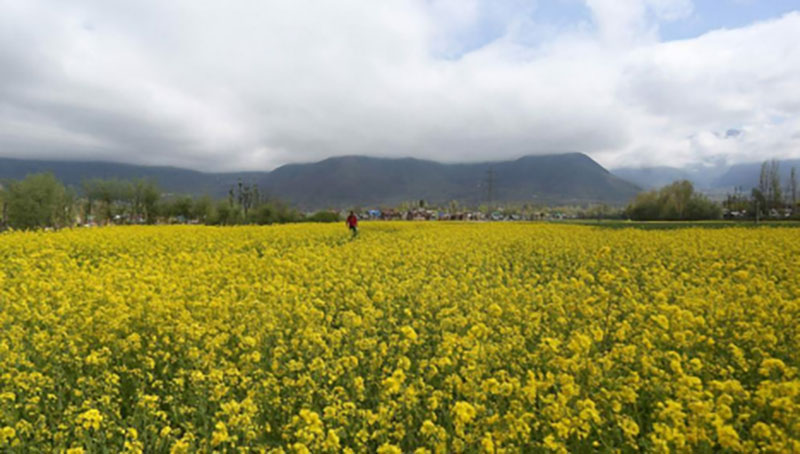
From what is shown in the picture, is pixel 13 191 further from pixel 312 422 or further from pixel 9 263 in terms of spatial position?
pixel 312 422

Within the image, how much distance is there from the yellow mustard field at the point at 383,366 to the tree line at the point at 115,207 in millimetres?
56220

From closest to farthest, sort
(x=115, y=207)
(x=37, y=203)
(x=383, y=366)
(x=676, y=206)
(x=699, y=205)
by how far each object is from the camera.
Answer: (x=383, y=366)
(x=37, y=203)
(x=115, y=207)
(x=699, y=205)
(x=676, y=206)

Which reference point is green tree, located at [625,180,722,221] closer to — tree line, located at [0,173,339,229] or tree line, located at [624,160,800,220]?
tree line, located at [624,160,800,220]

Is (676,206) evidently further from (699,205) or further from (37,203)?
(37,203)

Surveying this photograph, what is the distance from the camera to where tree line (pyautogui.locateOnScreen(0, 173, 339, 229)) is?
Answer: 5934 centimetres

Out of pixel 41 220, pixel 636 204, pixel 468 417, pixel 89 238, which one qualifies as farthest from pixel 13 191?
pixel 636 204

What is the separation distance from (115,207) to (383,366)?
8349 centimetres

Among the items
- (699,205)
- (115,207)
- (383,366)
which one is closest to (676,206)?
(699,205)

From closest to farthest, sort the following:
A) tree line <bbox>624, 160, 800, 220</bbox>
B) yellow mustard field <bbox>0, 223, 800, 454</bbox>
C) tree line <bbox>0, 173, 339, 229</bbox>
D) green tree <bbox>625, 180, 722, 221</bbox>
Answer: yellow mustard field <bbox>0, 223, 800, 454</bbox>, tree line <bbox>0, 173, 339, 229</bbox>, green tree <bbox>625, 180, 722, 221</bbox>, tree line <bbox>624, 160, 800, 220</bbox>

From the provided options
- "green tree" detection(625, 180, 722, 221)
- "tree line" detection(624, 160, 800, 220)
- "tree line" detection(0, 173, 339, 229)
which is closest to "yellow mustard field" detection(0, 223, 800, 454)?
"tree line" detection(0, 173, 339, 229)

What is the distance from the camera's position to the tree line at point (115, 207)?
59344 millimetres

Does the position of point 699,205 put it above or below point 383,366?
above

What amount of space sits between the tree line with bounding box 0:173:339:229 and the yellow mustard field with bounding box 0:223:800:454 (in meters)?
56.2

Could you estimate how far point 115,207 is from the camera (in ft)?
240
